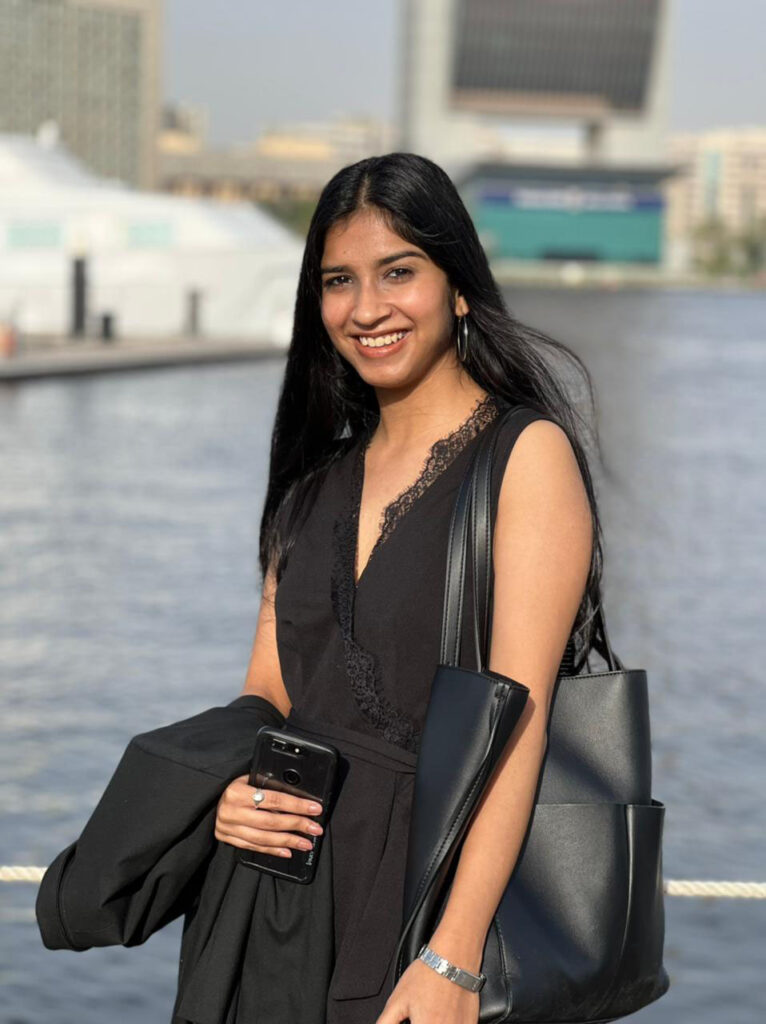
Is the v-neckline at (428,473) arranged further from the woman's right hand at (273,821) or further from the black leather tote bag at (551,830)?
the woman's right hand at (273,821)

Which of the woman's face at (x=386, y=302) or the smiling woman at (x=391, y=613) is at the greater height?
the woman's face at (x=386, y=302)

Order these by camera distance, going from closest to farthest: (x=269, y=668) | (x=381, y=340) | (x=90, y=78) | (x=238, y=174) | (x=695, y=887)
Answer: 1. (x=381, y=340)
2. (x=269, y=668)
3. (x=695, y=887)
4. (x=90, y=78)
5. (x=238, y=174)

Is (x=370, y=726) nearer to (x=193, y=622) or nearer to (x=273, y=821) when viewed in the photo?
(x=273, y=821)

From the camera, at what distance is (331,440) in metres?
2.36

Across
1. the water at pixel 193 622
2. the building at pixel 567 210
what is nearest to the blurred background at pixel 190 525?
the water at pixel 193 622

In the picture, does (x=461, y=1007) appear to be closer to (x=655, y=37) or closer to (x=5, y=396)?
(x=5, y=396)

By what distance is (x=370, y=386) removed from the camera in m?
2.38

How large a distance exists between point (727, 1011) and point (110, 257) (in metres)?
35.4

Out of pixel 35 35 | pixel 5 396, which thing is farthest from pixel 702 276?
pixel 5 396

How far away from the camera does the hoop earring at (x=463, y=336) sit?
217cm

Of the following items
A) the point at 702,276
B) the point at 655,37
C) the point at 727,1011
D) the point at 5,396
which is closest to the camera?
the point at 727,1011

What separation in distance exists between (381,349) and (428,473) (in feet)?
0.59

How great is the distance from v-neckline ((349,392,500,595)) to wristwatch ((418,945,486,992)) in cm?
44

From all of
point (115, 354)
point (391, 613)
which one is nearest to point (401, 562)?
point (391, 613)
